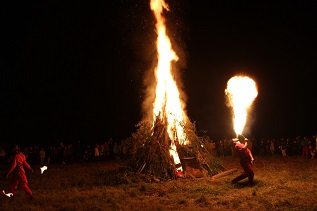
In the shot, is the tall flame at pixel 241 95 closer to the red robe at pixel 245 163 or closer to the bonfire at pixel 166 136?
the bonfire at pixel 166 136

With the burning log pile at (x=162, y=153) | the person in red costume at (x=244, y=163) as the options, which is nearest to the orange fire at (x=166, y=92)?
the burning log pile at (x=162, y=153)

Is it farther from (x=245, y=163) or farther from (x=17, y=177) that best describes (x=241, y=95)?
(x=17, y=177)

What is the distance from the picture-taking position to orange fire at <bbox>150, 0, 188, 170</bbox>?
1262 centimetres

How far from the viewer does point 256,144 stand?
2234cm

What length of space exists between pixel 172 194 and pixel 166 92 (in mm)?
4991

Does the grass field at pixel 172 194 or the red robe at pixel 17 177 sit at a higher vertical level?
the red robe at pixel 17 177

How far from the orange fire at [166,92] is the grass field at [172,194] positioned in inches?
79.7

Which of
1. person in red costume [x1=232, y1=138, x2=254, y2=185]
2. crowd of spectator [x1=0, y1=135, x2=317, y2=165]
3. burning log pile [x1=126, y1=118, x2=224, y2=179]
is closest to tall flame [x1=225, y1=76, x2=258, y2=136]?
burning log pile [x1=126, y1=118, x2=224, y2=179]

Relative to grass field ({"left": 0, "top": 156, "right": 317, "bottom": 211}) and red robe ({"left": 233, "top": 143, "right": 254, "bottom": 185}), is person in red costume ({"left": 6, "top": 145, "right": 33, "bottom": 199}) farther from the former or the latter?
red robe ({"left": 233, "top": 143, "right": 254, "bottom": 185})

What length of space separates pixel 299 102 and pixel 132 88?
56.8 ft

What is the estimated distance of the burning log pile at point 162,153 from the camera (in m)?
11.6

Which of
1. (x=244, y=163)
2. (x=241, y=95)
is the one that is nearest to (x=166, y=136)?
(x=244, y=163)

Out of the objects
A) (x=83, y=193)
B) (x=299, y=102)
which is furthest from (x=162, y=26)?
(x=299, y=102)

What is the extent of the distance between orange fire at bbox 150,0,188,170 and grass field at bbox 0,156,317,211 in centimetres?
202
